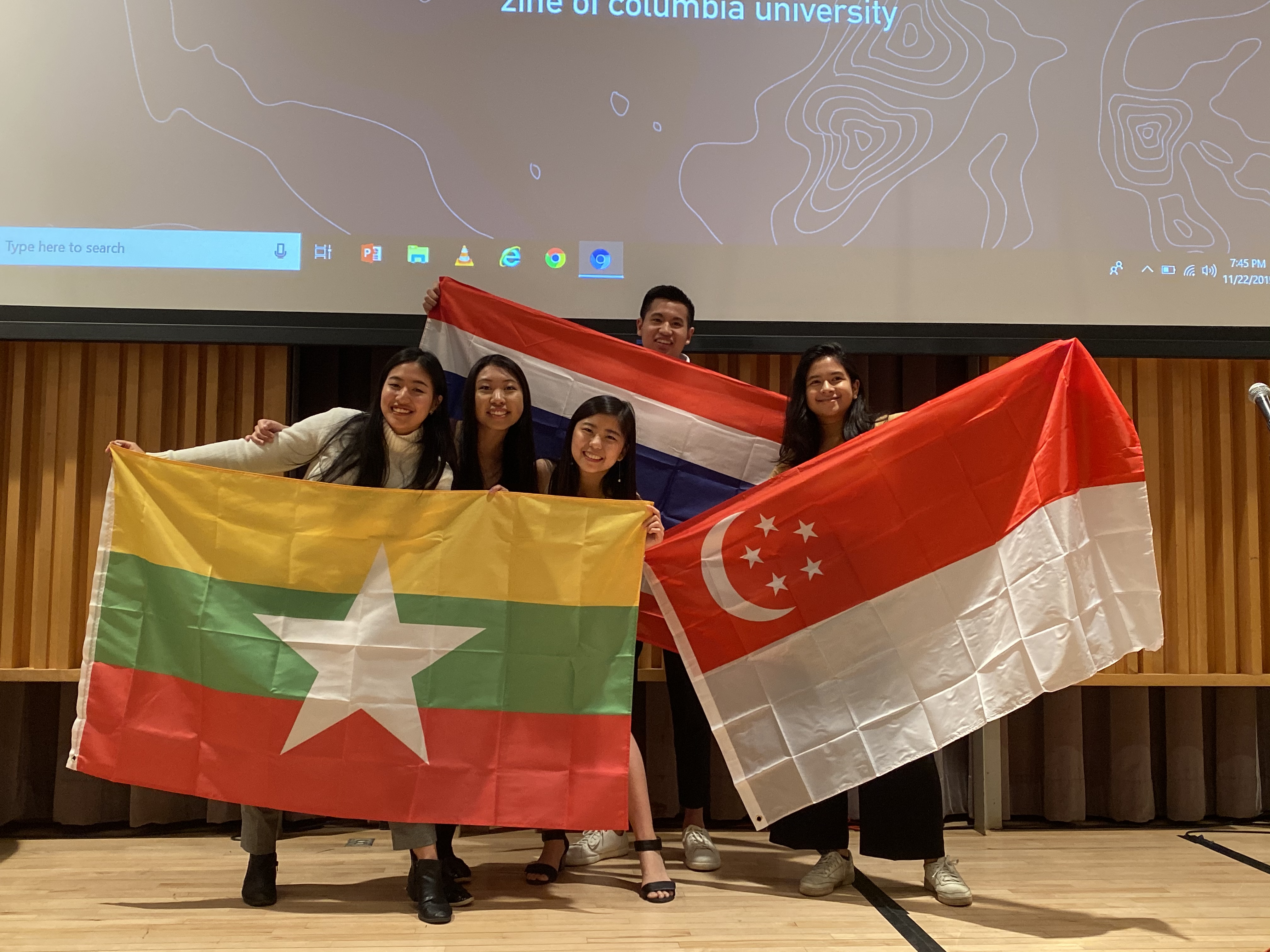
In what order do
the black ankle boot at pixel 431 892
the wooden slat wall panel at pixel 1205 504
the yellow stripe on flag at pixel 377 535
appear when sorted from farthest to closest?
the wooden slat wall panel at pixel 1205 504, the yellow stripe on flag at pixel 377 535, the black ankle boot at pixel 431 892

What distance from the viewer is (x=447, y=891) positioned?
2.26 m

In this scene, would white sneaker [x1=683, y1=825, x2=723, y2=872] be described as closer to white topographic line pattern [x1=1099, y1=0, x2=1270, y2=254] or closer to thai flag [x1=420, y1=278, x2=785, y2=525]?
thai flag [x1=420, y1=278, x2=785, y2=525]

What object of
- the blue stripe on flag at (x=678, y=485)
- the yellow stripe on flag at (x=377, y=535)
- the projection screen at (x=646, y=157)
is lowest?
the yellow stripe on flag at (x=377, y=535)

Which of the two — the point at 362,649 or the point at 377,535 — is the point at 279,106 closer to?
the point at 377,535

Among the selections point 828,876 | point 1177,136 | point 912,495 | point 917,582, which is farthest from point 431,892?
point 1177,136

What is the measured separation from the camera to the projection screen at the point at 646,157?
9.73 ft

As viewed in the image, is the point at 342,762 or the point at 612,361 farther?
the point at 612,361

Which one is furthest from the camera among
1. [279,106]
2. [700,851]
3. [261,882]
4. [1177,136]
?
[1177,136]

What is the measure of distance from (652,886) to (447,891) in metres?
0.50

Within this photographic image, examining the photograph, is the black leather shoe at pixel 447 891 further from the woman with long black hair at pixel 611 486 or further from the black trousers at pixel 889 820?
the black trousers at pixel 889 820

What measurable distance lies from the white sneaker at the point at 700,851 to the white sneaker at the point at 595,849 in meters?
0.20

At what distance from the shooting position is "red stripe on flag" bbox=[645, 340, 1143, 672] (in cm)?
233

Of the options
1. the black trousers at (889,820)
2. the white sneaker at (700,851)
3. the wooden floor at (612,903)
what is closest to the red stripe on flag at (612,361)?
the black trousers at (889,820)

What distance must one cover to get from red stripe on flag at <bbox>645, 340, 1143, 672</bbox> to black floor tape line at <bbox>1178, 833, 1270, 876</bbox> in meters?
0.84
